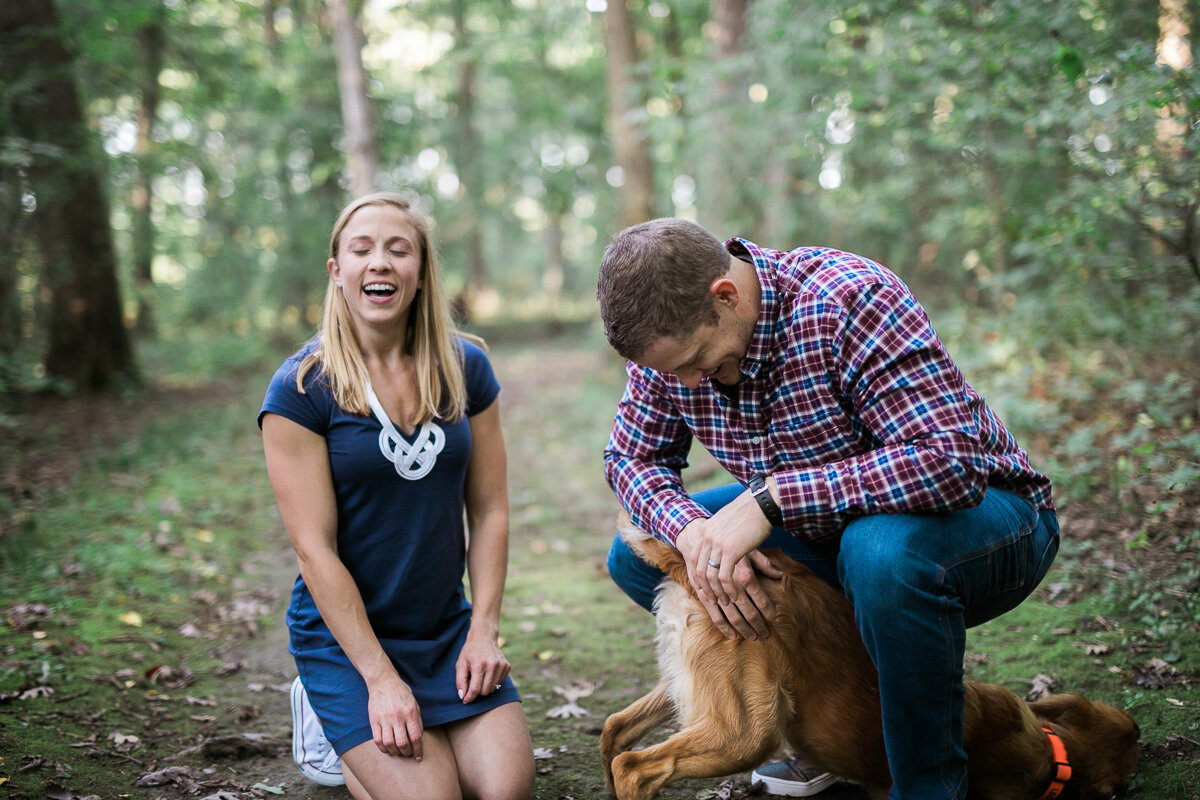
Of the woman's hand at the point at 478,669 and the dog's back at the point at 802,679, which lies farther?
the woman's hand at the point at 478,669

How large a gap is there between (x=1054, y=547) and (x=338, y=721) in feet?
7.39

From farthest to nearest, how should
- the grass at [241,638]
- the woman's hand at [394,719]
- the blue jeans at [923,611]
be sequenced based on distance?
the grass at [241,638], the woman's hand at [394,719], the blue jeans at [923,611]

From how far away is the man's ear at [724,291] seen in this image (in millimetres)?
2340

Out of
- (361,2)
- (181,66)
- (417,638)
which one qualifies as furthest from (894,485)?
(181,66)

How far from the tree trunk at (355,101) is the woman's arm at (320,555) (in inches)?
394

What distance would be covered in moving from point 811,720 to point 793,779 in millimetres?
575

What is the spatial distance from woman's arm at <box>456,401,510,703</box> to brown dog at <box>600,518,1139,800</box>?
26.9 inches

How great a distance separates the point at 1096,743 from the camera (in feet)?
8.31

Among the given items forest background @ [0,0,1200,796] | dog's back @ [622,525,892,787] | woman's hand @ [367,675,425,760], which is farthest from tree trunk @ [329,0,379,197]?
dog's back @ [622,525,892,787]

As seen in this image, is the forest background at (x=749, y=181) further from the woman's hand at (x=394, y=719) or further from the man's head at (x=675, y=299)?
the woman's hand at (x=394, y=719)

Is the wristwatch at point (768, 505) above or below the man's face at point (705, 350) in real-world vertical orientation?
below

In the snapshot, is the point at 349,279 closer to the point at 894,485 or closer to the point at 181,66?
the point at 894,485

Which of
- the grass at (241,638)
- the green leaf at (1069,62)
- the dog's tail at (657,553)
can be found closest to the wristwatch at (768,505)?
the dog's tail at (657,553)

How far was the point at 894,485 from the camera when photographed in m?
2.22
